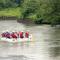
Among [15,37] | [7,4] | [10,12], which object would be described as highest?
[15,37]

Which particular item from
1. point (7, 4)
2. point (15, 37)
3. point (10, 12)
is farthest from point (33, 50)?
point (7, 4)

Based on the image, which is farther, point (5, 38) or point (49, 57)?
point (5, 38)

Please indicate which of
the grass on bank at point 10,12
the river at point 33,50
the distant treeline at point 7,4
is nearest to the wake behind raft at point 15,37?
the river at point 33,50

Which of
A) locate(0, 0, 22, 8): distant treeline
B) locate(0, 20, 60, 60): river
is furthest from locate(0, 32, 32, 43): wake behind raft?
locate(0, 0, 22, 8): distant treeline

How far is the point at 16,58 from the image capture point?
20.1 m

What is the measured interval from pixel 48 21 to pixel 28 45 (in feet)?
62.7

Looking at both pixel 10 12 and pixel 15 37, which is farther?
pixel 10 12

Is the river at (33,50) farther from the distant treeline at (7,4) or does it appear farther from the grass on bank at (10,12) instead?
the distant treeline at (7,4)

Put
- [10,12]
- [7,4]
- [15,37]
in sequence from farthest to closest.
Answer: [7,4]
[10,12]
[15,37]

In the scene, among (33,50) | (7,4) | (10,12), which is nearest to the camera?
Result: (33,50)

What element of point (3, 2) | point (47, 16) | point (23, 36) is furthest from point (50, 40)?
point (3, 2)

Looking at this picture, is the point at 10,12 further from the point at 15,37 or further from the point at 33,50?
the point at 33,50

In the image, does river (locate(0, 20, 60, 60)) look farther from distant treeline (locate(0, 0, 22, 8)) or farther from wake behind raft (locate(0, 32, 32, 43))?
distant treeline (locate(0, 0, 22, 8))

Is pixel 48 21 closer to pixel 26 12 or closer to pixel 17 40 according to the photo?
pixel 26 12
